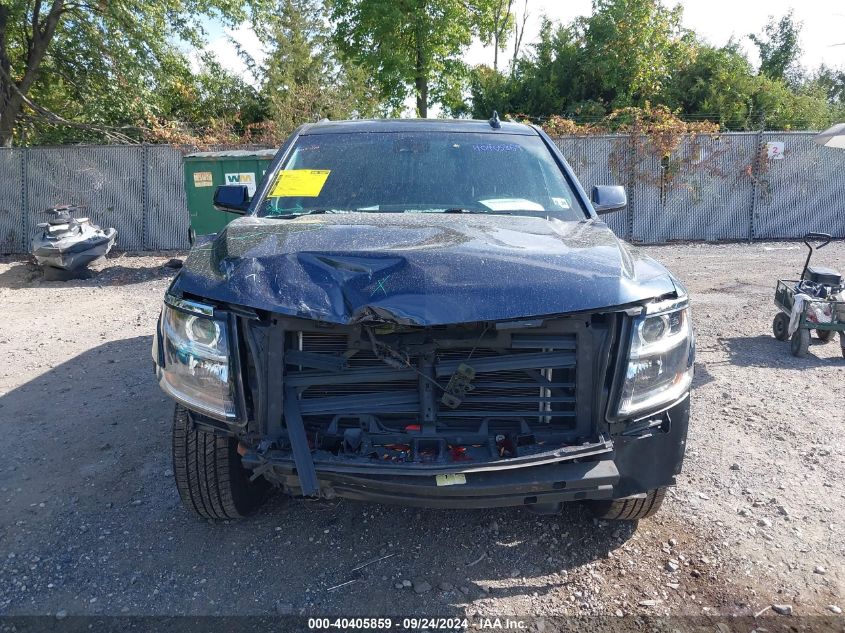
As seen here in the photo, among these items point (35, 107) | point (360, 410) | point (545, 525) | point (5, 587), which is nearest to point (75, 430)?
point (5, 587)

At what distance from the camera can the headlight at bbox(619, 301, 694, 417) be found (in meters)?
2.44

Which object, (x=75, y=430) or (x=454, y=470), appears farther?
(x=75, y=430)

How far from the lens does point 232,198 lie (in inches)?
156

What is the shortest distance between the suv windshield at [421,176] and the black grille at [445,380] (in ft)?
3.86

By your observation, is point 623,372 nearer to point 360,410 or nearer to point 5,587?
point 360,410

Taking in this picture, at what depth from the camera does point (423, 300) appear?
227cm

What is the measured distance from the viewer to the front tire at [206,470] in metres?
2.95

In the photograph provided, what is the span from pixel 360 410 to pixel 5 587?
1.76 m

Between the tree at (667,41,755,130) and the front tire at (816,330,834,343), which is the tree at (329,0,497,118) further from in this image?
the front tire at (816,330,834,343)

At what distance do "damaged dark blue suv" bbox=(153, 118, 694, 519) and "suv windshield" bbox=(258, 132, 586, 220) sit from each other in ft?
2.50

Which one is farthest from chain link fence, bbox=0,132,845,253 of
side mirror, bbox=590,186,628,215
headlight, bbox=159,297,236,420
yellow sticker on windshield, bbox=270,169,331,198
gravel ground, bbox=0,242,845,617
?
headlight, bbox=159,297,236,420

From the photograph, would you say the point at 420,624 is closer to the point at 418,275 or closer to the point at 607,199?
the point at 418,275

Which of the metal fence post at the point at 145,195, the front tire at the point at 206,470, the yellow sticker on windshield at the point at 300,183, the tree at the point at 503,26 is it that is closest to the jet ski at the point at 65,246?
the metal fence post at the point at 145,195

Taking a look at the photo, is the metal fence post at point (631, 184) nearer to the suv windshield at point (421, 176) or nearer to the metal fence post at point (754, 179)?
the metal fence post at point (754, 179)
